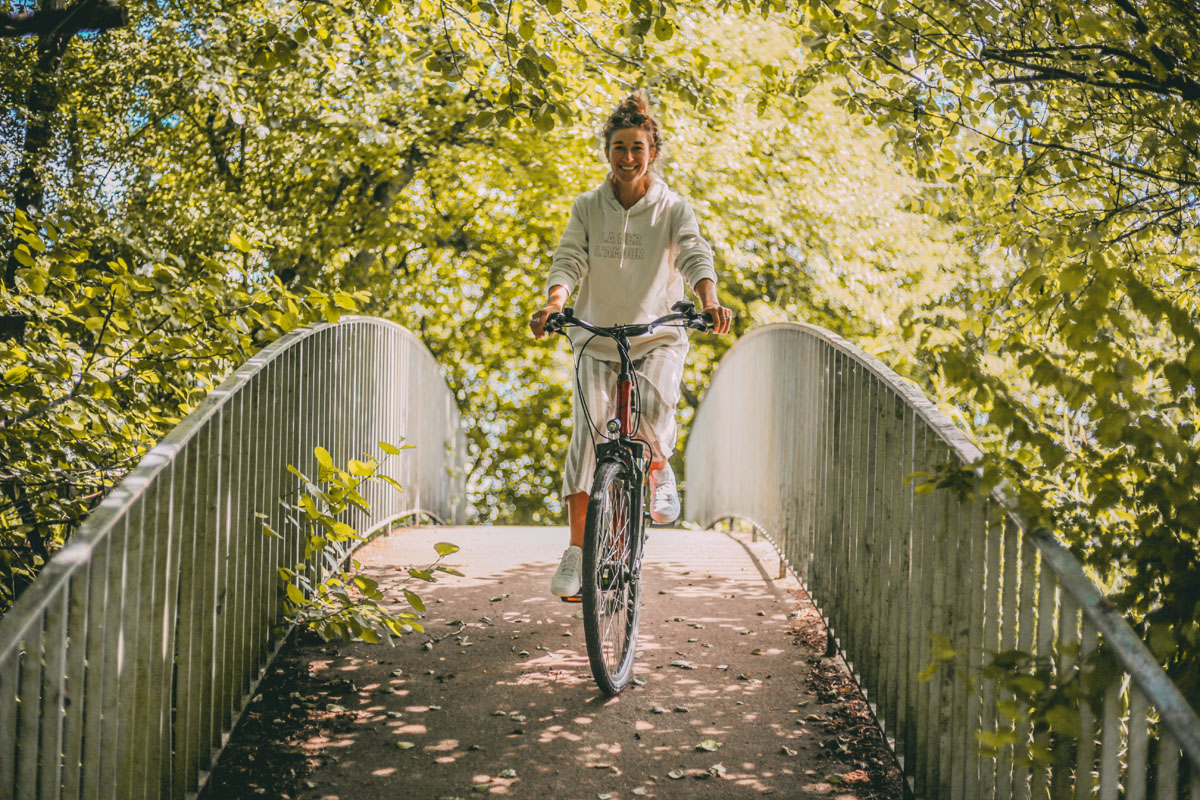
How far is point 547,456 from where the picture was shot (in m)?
18.7

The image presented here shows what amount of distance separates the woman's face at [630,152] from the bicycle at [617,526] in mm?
732

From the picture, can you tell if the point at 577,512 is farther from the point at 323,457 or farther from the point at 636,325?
the point at 323,457

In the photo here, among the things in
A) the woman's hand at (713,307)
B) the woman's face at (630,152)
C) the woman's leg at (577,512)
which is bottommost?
the woman's leg at (577,512)

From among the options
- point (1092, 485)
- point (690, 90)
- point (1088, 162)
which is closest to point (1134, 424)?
point (1092, 485)

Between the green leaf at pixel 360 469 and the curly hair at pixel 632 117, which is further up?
the curly hair at pixel 632 117

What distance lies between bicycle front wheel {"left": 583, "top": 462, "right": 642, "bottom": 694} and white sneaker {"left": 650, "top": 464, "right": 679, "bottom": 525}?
0.36 metres

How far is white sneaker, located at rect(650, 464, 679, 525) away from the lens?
479cm

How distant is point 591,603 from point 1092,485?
1.87 metres

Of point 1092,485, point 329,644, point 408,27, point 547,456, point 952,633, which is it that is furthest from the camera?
point 547,456

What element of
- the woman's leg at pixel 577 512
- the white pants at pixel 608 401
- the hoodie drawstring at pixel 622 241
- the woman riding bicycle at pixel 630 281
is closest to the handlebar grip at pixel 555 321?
the woman riding bicycle at pixel 630 281

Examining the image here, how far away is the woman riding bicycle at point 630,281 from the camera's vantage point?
453 centimetres

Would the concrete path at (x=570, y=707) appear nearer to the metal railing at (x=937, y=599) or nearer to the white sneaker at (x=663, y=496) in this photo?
the metal railing at (x=937, y=599)

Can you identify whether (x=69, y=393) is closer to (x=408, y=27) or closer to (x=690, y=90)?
(x=690, y=90)

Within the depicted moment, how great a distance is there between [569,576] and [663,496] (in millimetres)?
802
